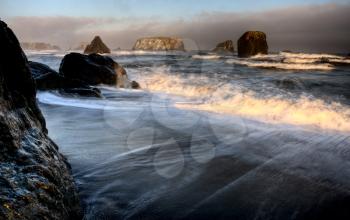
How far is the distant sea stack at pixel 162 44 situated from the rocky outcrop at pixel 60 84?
142 m

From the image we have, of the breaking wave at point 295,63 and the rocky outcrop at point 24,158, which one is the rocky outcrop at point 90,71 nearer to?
the rocky outcrop at point 24,158

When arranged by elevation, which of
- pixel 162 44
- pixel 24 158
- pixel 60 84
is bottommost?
pixel 162 44

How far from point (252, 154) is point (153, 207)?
180cm

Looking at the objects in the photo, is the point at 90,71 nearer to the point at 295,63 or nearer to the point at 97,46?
the point at 295,63

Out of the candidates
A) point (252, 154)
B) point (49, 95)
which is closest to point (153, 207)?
point (252, 154)

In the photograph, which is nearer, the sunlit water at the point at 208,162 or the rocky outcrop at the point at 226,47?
the sunlit water at the point at 208,162

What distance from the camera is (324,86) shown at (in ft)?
49.0

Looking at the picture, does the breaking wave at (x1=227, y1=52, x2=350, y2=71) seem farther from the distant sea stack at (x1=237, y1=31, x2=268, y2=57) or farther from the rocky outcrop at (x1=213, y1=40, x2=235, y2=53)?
the rocky outcrop at (x1=213, y1=40, x2=235, y2=53)

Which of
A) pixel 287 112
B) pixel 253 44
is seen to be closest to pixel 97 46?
pixel 253 44

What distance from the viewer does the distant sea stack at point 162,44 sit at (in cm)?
15412

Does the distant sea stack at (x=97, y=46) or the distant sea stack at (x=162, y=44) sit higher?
the distant sea stack at (x=97, y=46)

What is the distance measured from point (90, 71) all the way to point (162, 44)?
145 meters

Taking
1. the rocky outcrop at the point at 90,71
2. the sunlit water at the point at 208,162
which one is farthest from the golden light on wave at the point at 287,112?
the rocky outcrop at the point at 90,71

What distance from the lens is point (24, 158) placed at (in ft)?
8.23
